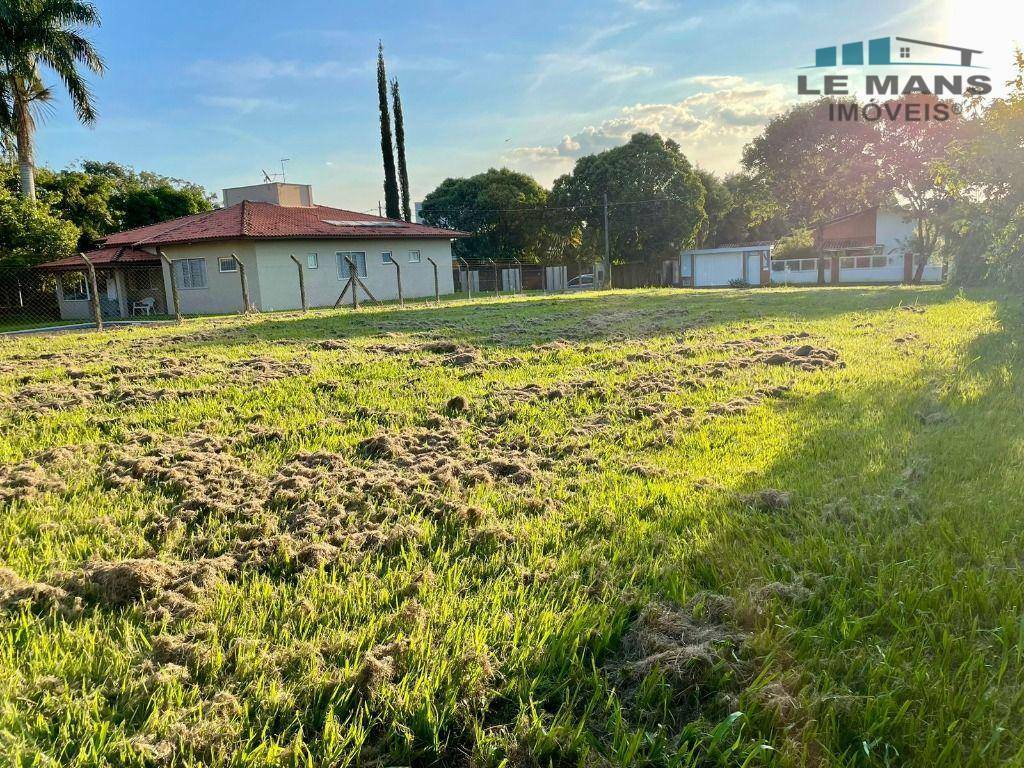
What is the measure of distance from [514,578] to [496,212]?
39312mm

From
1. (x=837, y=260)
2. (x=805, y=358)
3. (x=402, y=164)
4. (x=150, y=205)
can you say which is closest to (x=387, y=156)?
(x=402, y=164)

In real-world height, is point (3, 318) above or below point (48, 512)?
above

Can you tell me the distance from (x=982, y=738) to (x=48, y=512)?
351cm

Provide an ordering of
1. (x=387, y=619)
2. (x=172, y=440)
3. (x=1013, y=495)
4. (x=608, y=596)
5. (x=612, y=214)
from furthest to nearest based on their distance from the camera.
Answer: (x=612, y=214) < (x=172, y=440) < (x=1013, y=495) < (x=608, y=596) < (x=387, y=619)

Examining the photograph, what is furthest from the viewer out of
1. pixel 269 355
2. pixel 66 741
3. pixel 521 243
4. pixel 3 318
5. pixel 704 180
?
pixel 704 180

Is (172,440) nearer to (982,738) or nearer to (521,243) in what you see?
(982,738)

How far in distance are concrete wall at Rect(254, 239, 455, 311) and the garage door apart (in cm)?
2006

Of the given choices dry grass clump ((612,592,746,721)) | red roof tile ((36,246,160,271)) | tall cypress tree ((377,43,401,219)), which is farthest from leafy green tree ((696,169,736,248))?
dry grass clump ((612,592,746,721))

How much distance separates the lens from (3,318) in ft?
66.4

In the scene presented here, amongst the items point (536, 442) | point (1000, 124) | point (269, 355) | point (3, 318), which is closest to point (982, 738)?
point (536, 442)

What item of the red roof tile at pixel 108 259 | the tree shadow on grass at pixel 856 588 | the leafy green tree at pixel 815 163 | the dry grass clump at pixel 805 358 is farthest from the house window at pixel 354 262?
the leafy green tree at pixel 815 163

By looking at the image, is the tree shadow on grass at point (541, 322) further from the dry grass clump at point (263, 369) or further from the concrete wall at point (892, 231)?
the concrete wall at point (892, 231)

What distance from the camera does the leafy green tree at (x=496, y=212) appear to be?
3972 centimetres

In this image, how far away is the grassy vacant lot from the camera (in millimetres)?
1570
